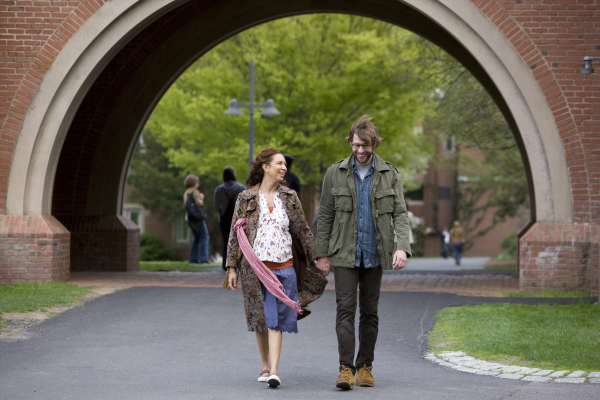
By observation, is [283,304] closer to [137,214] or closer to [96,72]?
[96,72]

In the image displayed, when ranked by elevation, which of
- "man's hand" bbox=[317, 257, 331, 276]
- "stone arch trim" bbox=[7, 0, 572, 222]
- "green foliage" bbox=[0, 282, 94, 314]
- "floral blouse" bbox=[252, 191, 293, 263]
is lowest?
"green foliage" bbox=[0, 282, 94, 314]

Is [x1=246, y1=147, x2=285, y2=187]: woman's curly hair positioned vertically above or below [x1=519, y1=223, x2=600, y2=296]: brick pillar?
above

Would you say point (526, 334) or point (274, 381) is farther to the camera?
point (526, 334)

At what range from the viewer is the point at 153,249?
1227 inches

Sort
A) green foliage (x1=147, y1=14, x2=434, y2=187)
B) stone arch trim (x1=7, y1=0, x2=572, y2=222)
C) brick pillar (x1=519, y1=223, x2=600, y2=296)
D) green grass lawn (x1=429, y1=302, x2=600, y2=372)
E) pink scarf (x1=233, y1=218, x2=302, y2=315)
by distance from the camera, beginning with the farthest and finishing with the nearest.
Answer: green foliage (x1=147, y1=14, x2=434, y2=187), stone arch trim (x1=7, y1=0, x2=572, y2=222), brick pillar (x1=519, y1=223, x2=600, y2=296), green grass lawn (x1=429, y1=302, x2=600, y2=372), pink scarf (x1=233, y1=218, x2=302, y2=315)

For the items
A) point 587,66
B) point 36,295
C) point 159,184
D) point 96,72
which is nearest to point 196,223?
point 96,72

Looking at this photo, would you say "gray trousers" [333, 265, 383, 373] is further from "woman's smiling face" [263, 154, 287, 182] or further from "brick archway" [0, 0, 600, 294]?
"brick archway" [0, 0, 600, 294]

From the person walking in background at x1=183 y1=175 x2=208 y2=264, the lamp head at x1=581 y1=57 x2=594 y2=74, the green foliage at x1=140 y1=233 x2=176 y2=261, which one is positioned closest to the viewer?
the lamp head at x1=581 y1=57 x2=594 y2=74

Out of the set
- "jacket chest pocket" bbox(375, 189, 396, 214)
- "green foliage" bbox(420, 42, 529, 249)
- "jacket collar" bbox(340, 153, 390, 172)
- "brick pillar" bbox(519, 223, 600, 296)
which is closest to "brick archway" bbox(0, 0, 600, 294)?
"brick pillar" bbox(519, 223, 600, 296)

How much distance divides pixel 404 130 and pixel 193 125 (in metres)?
5.98

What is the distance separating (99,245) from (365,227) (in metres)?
A: 9.86

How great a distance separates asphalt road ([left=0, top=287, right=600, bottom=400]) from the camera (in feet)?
17.8

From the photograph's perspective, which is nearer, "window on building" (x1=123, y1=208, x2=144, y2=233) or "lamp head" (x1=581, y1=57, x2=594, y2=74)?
"lamp head" (x1=581, y1=57, x2=594, y2=74)

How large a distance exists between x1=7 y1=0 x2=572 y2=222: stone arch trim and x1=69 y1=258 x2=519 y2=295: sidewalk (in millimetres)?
1474
